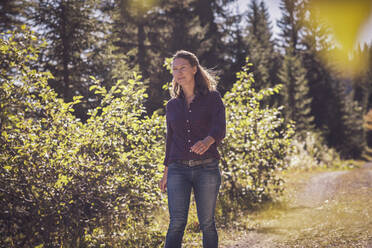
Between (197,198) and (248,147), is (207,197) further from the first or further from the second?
(248,147)

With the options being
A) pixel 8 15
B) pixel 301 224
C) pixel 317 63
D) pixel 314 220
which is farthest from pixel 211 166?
pixel 317 63

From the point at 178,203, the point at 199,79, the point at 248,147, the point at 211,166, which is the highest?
the point at 199,79

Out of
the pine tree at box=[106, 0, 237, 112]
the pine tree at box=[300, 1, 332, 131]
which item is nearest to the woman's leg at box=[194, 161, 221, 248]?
the pine tree at box=[106, 0, 237, 112]

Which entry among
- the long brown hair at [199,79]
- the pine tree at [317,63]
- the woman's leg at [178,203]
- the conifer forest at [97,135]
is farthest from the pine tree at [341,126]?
the woman's leg at [178,203]

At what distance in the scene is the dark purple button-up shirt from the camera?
3.05 m

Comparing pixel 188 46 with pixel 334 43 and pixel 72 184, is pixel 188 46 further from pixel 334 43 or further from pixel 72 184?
pixel 334 43

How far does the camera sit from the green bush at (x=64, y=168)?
147 inches

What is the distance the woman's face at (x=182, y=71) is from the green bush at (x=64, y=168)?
1.45m

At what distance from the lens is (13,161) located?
3779 mm

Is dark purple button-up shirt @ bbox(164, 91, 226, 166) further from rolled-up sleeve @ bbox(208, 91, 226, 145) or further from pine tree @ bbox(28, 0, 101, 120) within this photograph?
pine tree @ bbox(28, 0, 101, 120)

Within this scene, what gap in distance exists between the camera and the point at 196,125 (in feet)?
10.3

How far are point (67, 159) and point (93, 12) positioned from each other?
6997 mm

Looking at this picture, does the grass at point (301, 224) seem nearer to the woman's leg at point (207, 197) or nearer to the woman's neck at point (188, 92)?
the woman's leg at point (207, 197)

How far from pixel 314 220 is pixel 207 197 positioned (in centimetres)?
350
